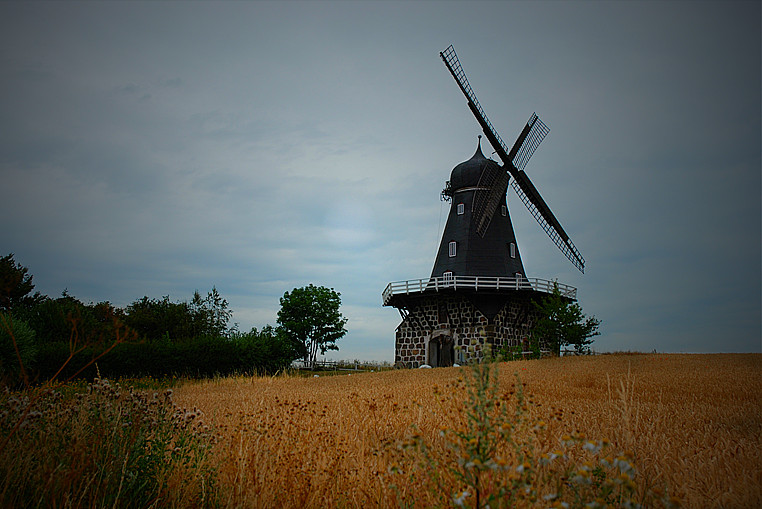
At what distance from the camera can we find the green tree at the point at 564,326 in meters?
21.2

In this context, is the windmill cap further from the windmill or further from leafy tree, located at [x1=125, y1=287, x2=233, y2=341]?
leafy tree, located at [x1=125, y1=287, x2=233, y2=341]

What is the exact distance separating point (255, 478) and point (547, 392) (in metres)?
6.34

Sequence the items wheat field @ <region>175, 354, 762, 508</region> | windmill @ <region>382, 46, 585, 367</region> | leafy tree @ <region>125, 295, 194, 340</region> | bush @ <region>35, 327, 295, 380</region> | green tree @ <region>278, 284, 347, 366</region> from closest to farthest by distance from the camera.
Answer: wheat field @ <region>175, 354, 762, 508</region>, bush @ <region>35, 327, 295, 380</region>, windmill @ <region>382, 46, 585, 367</region>, leafy tree @ <region>125, 295, 194, 340</region>, green tree @ <region>278, 284, 347, 366</region>

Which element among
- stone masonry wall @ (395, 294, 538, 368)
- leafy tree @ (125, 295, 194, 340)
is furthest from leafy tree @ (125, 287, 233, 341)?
stone masonry wall @ (395, 294, 538, 368)

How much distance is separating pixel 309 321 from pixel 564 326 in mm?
21168

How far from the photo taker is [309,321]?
37.5m

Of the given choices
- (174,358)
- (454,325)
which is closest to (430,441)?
(174,358)

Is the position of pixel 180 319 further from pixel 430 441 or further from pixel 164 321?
pixel 430 441

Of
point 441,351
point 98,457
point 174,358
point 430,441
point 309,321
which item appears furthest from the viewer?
point 309,321

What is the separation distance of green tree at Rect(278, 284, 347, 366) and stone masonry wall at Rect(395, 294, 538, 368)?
13.0 meters

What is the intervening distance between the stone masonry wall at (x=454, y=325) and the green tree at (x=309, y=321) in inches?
513

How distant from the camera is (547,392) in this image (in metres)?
8.67

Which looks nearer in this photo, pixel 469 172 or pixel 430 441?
pixel 430 441

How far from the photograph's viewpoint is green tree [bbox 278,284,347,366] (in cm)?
3772
